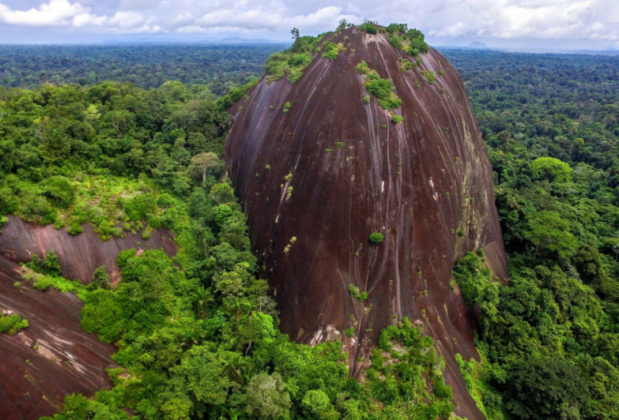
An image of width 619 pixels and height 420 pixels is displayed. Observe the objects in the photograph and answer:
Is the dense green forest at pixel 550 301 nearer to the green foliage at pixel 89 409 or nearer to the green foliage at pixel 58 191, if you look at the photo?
the green foliage at pixel 89 409

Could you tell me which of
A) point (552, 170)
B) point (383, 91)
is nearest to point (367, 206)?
point (383, 91)

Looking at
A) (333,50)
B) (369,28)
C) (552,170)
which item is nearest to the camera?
(333,50)

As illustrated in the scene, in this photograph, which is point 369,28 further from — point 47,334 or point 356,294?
point 47,334

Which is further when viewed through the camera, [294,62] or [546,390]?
[294,62]

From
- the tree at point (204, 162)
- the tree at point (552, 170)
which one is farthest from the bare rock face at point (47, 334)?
the tree at point (552, 170)

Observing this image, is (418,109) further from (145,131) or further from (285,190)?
(145,131)

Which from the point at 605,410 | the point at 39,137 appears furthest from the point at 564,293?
the point at 39,137

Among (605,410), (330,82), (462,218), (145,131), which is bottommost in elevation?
(605,410)

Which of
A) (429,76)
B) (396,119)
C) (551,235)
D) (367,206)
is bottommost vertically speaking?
(551,235)
